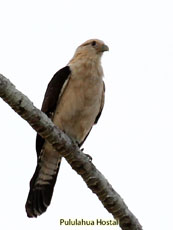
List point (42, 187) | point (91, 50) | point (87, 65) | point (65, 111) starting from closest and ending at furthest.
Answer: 1. point (65, 111)
2. point (42, 187)
3. point (87, 65)
4. point (91, 50)

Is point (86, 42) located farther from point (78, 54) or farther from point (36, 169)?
point (36, 169)

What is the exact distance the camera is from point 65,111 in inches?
235

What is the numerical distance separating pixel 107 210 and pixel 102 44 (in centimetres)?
280

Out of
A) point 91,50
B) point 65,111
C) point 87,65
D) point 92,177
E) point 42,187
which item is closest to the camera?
point 92,177

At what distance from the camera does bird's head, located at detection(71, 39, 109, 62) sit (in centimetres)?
669

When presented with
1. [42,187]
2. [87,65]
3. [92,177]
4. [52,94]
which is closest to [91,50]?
[87,65]

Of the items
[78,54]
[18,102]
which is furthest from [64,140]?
[78,54]

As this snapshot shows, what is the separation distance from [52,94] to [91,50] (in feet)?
3.70

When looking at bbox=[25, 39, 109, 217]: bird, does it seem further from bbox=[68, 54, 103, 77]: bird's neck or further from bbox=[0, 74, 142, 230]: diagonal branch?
bbox=[0, 74, 142, 230]: diagonal branch

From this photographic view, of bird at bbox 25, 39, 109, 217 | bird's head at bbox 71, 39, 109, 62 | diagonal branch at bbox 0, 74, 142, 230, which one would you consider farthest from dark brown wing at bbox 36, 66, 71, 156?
diagonal branch at bbox 0, 74, 142, 230

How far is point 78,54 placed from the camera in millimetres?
6820

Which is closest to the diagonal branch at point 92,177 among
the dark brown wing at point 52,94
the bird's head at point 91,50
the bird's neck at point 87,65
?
the dark brown wing at point 52,94

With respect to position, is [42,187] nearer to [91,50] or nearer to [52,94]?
[52,94]

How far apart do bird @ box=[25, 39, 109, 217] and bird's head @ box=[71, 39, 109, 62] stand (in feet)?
0.78
